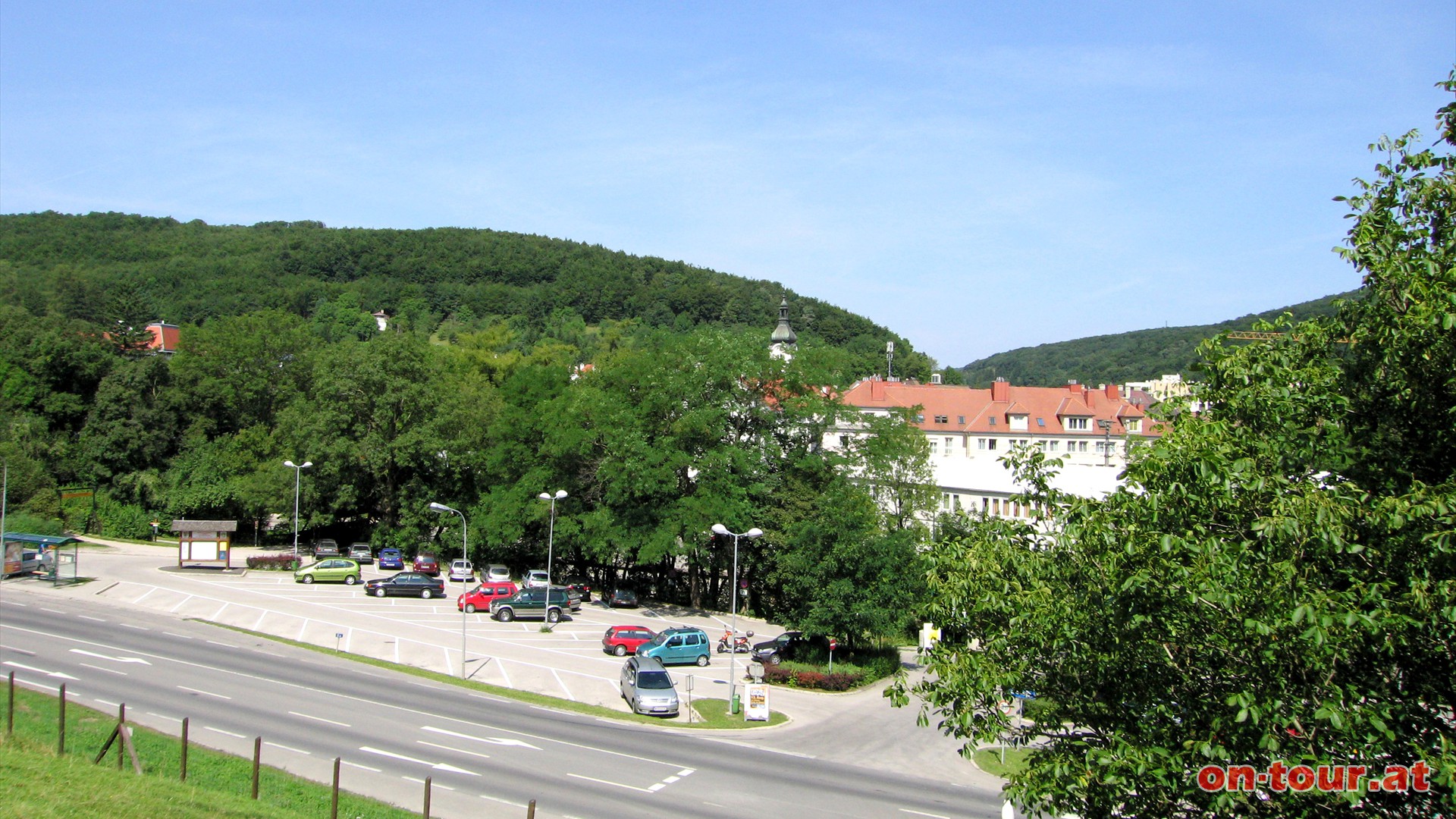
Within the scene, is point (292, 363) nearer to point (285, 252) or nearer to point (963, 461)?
point (963, 461)

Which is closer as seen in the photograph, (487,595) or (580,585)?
(487,595)

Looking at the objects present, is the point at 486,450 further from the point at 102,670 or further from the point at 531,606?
the point at 102,670

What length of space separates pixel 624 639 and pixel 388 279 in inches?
6326

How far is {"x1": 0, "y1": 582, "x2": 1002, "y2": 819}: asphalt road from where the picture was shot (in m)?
20.4

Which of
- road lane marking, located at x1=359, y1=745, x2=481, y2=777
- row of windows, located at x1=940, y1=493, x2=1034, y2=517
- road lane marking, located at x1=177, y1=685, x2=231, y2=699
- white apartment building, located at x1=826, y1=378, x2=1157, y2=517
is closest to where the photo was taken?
road lane marking, located at x1=359, y1=745, x2=481, y2=777

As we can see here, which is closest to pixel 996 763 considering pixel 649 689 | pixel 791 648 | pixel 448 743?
pixel 649 689

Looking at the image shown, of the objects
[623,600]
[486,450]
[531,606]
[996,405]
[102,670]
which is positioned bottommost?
[623,600]

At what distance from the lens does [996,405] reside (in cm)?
8412

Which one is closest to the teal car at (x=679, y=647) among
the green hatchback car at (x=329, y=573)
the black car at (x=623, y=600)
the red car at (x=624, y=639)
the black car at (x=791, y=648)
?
the red car at (x=624, y=639)

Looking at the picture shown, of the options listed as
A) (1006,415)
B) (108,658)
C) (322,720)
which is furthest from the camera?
(1006,415)

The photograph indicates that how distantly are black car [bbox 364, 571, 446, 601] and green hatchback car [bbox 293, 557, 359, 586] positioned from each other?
350cm

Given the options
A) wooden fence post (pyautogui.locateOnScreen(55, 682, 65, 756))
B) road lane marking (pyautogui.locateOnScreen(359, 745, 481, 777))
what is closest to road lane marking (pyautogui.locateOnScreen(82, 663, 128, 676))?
wooden fence post (pyautogui.locateOnScreen(55, 682, 65, 756))

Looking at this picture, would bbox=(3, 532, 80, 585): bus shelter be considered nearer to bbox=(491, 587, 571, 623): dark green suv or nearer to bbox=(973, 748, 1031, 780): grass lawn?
bbox=(491, 587, 571, 623): dark green suv

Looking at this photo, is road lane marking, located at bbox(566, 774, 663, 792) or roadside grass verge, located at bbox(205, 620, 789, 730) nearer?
road lane marking, located at bbox(566, 774, 663, 792)
